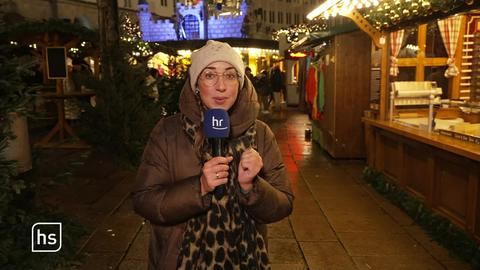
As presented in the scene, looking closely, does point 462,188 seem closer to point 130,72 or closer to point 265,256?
point 265,256

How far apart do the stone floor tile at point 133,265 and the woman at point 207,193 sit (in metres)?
2.46

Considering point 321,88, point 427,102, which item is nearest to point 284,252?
point 427,102

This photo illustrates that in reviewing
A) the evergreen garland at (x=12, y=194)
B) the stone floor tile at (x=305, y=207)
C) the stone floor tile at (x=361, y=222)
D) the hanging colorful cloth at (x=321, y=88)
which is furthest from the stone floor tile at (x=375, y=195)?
the evergreen garland at (x=12, y=194)

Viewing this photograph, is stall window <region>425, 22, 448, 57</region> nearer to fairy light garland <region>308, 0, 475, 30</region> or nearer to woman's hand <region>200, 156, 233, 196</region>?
fairy light garland <region>308, 0, 475, 30</region>

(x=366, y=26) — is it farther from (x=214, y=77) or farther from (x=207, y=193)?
(x=207, y=193)

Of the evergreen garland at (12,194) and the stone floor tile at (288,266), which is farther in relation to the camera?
the stone floor tile at (288,266)

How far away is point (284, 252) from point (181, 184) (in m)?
3.19

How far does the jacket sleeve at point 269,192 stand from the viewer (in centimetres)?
198

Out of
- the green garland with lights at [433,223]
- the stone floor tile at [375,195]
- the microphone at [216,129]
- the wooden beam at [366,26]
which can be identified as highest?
the wooden beam at [366,26]

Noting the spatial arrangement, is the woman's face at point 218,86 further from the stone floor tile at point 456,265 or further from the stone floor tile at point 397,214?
the stone floor tile at point 397,214

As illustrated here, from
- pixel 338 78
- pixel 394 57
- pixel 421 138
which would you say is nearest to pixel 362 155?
pixel 338 78

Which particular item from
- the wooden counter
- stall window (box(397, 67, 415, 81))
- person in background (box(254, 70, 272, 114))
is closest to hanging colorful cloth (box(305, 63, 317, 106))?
stall window (box(397, 67, 415, 81))

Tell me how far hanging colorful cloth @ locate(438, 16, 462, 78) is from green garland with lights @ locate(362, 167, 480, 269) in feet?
7.34

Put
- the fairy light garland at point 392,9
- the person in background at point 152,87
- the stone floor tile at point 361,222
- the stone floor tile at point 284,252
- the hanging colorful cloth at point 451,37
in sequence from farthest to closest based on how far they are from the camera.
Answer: the person in background at point 152,87, the hanging colorful cloth at point 451,37, the stone floor tile at point 361,222, the fairy light garland at point 392,9, the stone floor tile at point 284,252
